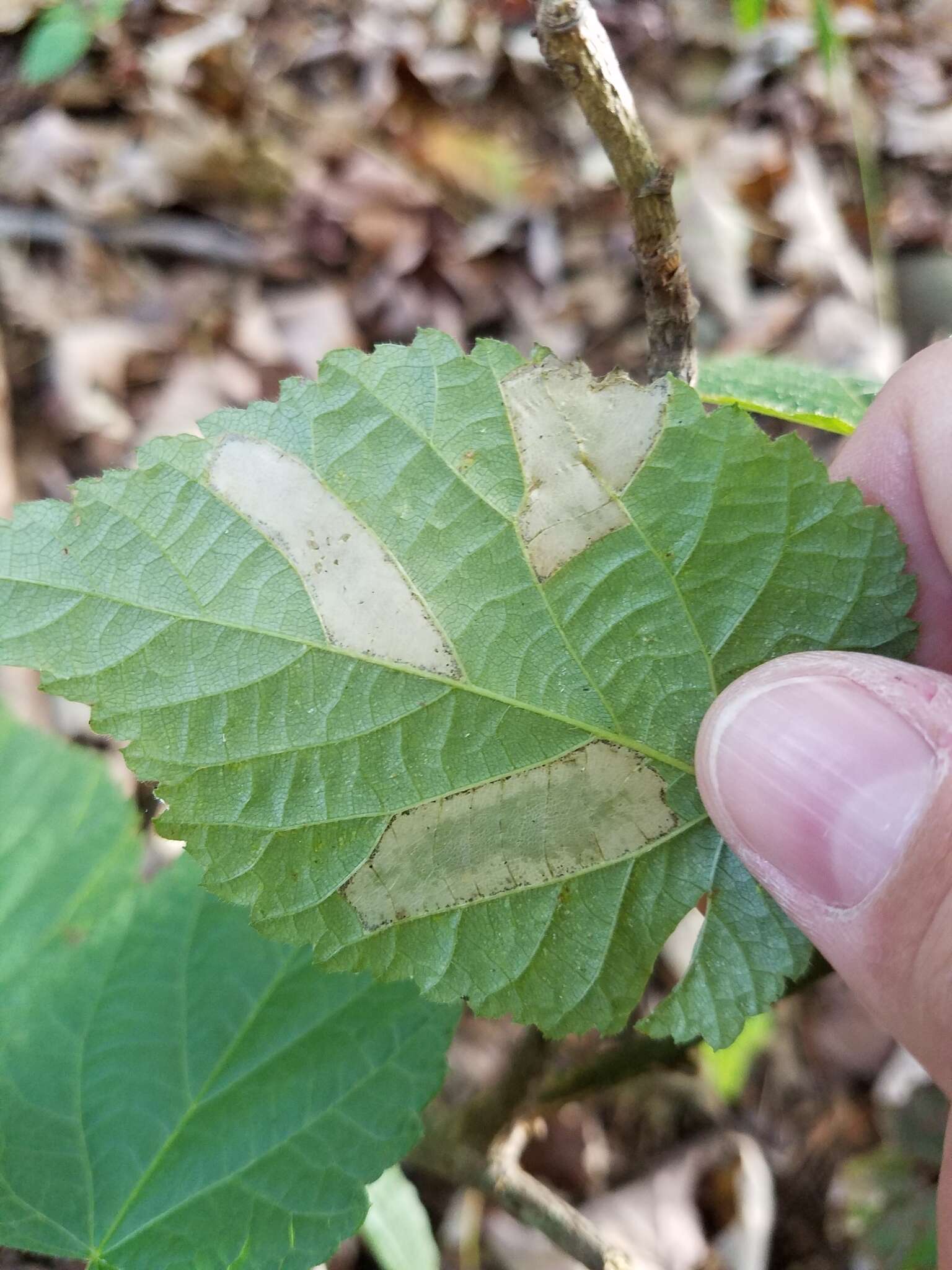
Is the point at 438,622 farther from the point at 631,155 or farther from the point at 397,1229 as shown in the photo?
the point at 397,1229

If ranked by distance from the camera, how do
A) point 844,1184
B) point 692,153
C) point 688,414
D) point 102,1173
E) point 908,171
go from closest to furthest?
point 688,414 → point 102,1173 → point 844,1184 → point 692,153 → point 908,171

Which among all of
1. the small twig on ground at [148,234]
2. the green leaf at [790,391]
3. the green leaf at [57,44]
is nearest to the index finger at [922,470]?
the green leaf at [790,391]

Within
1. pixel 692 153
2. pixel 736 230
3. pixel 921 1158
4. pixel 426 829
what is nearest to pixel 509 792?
pixel 426 829

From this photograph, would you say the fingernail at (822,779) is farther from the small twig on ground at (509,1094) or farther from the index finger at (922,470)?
the small twig on ground at (509,1094)

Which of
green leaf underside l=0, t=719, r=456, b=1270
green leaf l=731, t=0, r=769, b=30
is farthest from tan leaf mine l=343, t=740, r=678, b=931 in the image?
green leaf l=731, t=0, r=769, b=30

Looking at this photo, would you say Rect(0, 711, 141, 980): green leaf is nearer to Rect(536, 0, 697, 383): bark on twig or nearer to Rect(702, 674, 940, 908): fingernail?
Rect(702, 674, 940, 908): fingernail

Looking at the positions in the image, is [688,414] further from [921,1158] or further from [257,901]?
[921,1158]
